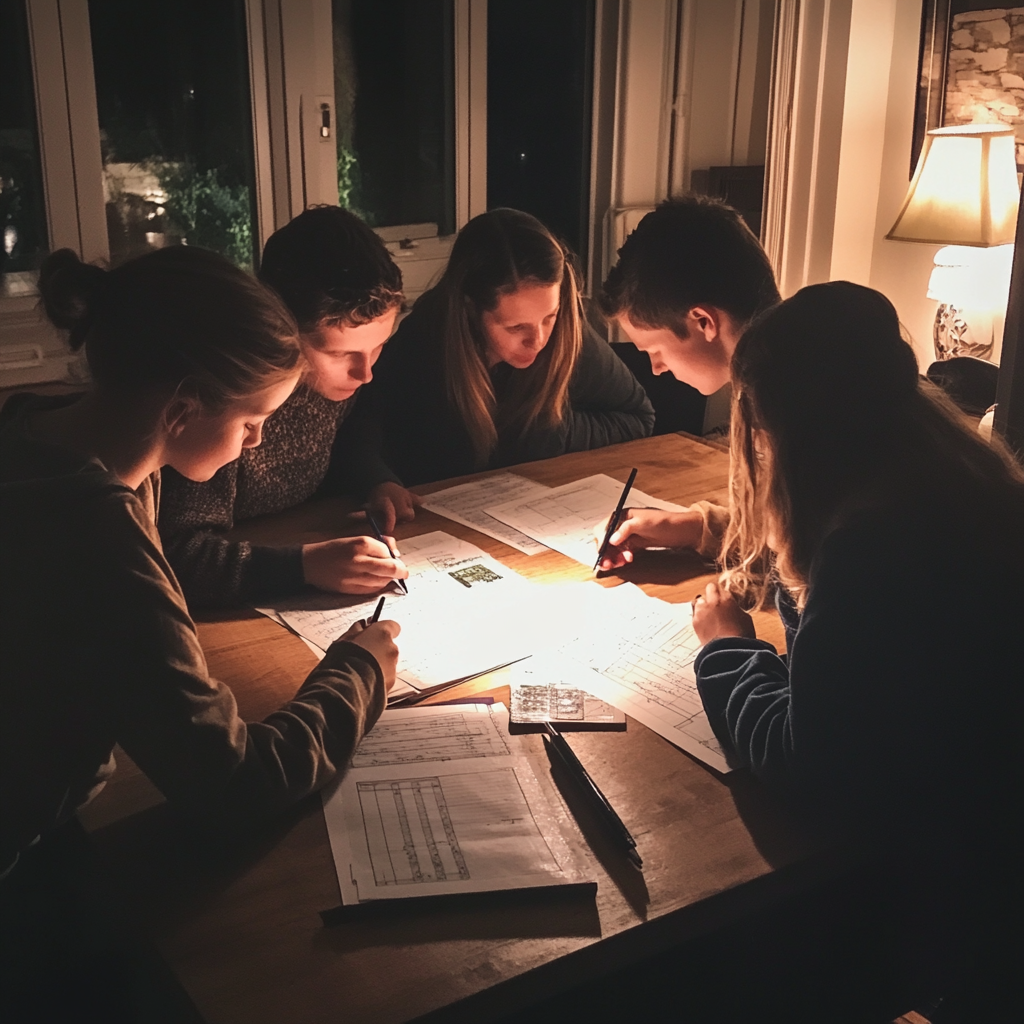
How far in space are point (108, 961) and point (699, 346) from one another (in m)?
1.15

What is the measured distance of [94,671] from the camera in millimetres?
953

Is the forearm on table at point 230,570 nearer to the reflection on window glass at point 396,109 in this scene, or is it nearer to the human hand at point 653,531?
the human hand at point 653,531

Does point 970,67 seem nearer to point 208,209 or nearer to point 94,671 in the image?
point 208,209

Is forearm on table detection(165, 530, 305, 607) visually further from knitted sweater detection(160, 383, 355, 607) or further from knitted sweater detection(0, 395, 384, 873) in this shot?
knitted sweater detection(0, 395, 384, 873)

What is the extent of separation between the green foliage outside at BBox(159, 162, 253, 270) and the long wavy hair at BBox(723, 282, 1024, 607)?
7.14ft

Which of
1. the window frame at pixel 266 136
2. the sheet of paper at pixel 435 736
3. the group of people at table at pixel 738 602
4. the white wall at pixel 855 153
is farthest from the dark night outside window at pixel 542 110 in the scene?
the sheet of paper at pixel 435 736

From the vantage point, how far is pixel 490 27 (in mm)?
3285

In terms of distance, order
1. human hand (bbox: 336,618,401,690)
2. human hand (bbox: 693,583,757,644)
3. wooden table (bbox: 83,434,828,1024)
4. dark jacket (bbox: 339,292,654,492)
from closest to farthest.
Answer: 1. wooden table (bbox: 83,434,828,1024)
2. human hand (bbox: 336,618,401,690)
3. human hand (bbox: 693,583,757,644)
4. dark jacket (bbox: 339,292,654,492)

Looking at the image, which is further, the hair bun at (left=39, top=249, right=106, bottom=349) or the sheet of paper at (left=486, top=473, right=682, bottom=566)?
the sheet of paper at (left=486, top=473, right=682, bottom=566)

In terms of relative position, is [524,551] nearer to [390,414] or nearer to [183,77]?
[390,414]

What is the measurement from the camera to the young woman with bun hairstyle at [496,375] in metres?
2.03

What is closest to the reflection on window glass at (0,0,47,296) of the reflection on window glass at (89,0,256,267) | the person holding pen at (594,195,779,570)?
the reflection on window glass at (89,0,256,267)

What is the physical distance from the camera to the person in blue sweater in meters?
0.98

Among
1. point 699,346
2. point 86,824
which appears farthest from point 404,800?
point 699,346
